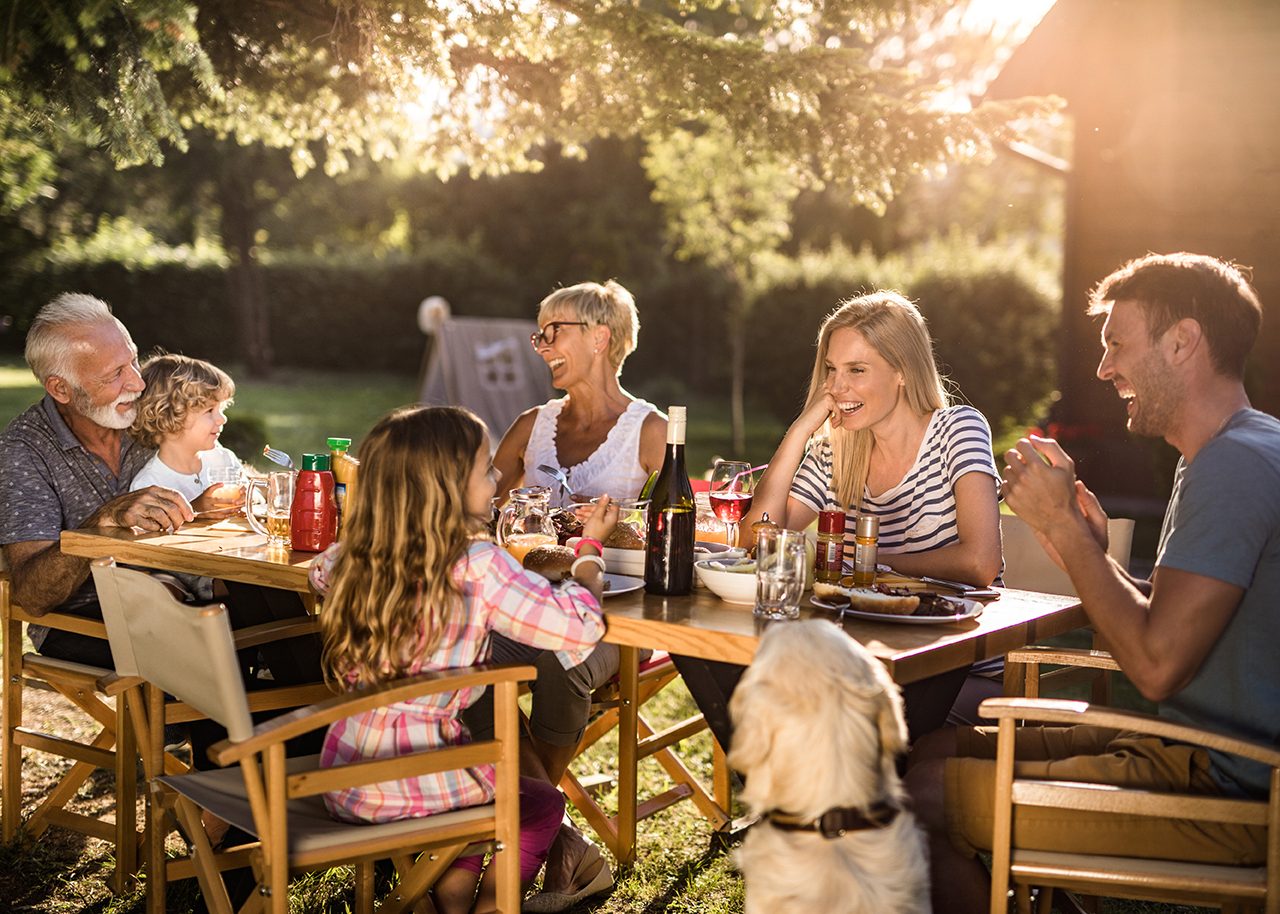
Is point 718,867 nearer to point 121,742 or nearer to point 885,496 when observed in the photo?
point 885,496

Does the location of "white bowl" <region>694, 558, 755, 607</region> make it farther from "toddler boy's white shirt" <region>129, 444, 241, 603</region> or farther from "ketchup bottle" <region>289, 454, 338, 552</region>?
"toddler boy's white shirt" <region>129, 444, 241, 603</region>

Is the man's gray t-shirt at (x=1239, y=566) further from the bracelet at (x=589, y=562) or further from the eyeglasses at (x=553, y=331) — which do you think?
the eyeglasses at (x=553, y=331)

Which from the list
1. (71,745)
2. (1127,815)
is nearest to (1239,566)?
(1127,815)

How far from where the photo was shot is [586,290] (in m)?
4.89

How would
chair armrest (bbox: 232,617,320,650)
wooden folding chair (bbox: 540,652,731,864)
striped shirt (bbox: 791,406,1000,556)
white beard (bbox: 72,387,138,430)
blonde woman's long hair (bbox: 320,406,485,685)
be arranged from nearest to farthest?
1. blonde woman's long hair (bbox: 320,406,485,685)
2. chair armrest (bbox: 232,617,320,650)
3. striped shirt (bbox: 791,406,1000,556)
4. wooden folding chair (bbox: 540,652,731,864)
5. white beard (bbox: 72,387,138,430)

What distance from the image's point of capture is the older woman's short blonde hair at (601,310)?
190 inches

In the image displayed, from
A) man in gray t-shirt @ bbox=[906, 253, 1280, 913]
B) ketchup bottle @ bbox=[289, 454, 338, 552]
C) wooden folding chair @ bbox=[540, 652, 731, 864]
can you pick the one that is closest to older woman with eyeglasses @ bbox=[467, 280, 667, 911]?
wooden folding chair @ bbox=[540, 652, 731, 864]

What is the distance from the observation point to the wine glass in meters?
3.53

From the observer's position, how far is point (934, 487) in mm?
3578

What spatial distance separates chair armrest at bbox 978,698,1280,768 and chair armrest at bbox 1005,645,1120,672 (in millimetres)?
532

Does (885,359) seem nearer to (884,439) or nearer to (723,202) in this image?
(884,439)

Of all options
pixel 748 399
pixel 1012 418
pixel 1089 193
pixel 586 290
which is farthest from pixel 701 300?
pixel 586 290

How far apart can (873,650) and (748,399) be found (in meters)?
17.7

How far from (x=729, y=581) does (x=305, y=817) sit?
42.7 inches
